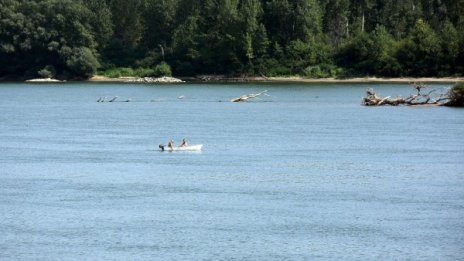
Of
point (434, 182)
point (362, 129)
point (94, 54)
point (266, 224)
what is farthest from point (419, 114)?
point (94, 54)

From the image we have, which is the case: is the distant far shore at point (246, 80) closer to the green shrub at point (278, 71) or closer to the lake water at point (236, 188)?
the green shrub at point (278, 71)

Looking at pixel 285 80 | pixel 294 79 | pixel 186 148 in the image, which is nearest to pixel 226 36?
pixel 285 80

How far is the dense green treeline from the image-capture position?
169 metres

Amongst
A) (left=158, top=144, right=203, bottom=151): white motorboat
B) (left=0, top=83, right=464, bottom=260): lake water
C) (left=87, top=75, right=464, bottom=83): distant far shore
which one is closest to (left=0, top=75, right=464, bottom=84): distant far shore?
(left=87, top=75, right=464, bottom=83): distant far shore

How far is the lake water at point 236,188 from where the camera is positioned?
40500 mm

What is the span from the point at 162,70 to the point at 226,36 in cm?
1285

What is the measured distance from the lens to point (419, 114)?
101 meters

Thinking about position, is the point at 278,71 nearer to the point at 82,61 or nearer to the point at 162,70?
the point at 162,70

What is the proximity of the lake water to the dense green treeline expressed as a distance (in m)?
70.1

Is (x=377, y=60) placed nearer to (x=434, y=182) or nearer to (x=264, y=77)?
(x=264, y=77)

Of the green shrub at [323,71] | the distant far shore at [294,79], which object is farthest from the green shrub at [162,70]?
the green shrub at [323,71]

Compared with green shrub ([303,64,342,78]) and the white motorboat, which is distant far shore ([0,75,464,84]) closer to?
green shrub ([303,64,342,78])

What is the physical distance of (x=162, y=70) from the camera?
18138 centimetres

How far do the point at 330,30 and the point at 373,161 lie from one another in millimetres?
122811
